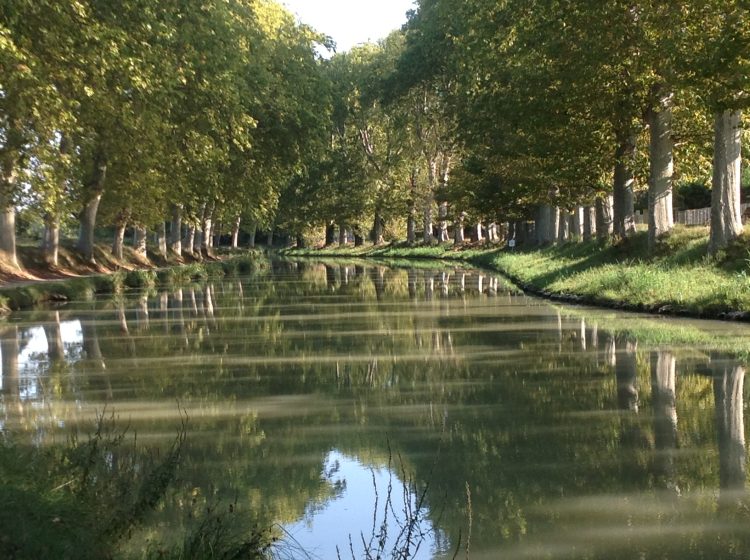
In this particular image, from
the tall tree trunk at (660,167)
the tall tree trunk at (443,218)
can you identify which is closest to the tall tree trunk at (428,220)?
the tall tree trunk at (443,218)

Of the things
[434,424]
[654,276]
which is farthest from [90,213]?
[434,424]

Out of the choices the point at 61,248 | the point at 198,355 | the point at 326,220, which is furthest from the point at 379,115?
the point at 198,355

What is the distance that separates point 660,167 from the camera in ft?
98.6

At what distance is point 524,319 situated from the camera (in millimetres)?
23062

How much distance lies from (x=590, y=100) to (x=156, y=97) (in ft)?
51.3

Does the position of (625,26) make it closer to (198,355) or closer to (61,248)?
(198,355)

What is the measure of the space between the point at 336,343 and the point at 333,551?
12.4 metres

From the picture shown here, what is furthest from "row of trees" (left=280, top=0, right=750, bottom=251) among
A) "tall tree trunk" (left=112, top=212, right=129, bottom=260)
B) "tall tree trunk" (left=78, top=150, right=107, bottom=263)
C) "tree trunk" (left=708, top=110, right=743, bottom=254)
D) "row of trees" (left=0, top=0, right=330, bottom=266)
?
"tall tree trunk" (left=112, top=212, right=129, bottom=260)

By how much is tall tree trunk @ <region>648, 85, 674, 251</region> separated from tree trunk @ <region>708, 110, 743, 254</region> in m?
4.18

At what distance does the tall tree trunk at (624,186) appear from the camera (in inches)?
1318

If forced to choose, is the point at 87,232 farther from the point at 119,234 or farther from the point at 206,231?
the point at 206,231

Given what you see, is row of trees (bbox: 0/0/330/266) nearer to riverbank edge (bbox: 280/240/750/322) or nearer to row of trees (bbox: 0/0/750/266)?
row of trees (bbox: 0/0/750/266)

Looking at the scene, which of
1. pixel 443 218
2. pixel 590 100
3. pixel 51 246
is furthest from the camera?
pixel 443 218

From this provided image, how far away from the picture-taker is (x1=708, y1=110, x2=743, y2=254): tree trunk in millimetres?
25484
